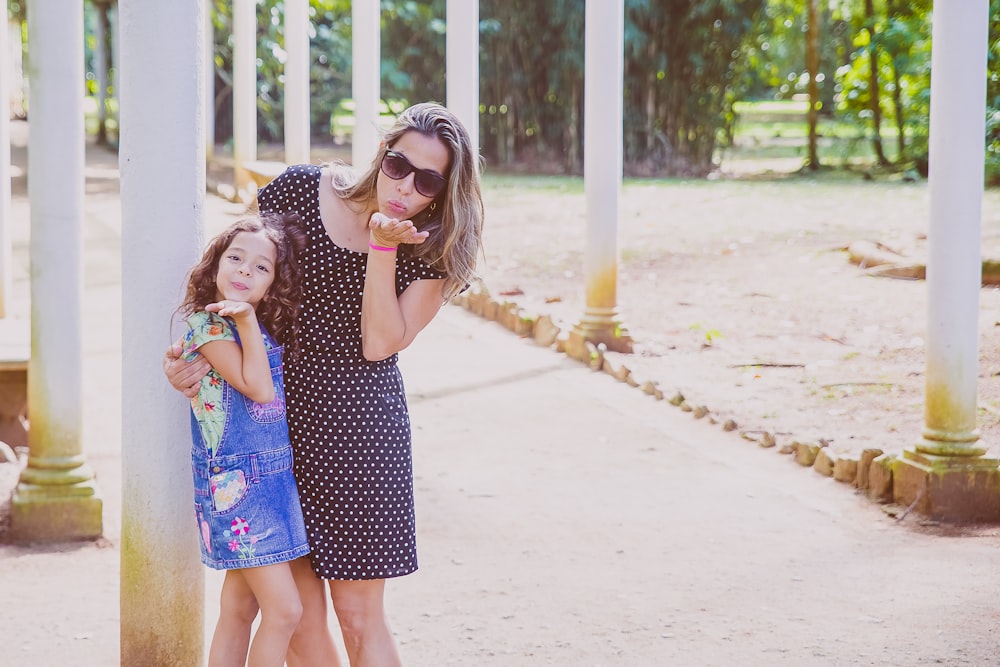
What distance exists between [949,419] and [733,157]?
19030 millimetres

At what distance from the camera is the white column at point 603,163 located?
→ 8.14 m

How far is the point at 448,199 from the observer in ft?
9.73

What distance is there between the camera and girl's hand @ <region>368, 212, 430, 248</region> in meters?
2.79

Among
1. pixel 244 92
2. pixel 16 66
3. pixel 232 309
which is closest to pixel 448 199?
pixel 232 309

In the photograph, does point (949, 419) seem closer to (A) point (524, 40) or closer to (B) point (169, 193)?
(B) point (169, 193)

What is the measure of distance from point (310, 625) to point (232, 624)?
182 mm

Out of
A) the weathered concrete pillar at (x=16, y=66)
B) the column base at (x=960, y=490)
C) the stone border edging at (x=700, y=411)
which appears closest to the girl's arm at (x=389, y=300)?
the stone border edging at (x=700, y=411)

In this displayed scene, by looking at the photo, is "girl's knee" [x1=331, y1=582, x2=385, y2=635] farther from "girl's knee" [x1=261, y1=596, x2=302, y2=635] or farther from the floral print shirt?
the floral print shirt

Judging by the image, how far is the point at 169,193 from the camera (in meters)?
2.97

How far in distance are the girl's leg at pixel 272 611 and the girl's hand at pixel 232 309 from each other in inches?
20.5

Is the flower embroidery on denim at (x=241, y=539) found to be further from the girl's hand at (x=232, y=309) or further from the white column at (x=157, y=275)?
the girl's hand at (x=232, y=309)

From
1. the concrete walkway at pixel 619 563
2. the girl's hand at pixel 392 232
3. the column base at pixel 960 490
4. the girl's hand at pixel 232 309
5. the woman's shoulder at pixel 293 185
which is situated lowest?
the concrete walkway at pixel 619 563

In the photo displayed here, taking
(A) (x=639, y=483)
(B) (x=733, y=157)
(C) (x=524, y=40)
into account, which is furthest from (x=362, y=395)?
(B) (x=733, y=157)

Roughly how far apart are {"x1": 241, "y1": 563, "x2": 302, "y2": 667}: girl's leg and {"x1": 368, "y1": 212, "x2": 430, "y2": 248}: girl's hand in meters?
0.70
